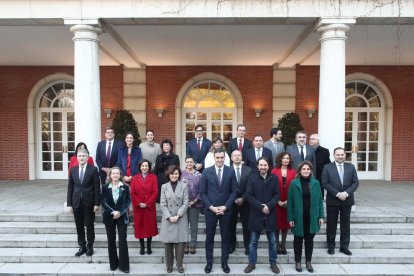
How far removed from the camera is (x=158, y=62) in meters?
11.1

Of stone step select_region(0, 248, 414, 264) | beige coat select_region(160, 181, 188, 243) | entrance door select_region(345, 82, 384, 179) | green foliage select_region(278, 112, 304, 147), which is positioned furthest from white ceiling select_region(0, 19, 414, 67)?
stone step select_region(0, 248, 414, 264)

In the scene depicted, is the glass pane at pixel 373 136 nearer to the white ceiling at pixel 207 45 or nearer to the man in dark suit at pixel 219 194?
the white ceiling at pixel 207 45

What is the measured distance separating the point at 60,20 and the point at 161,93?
5.18m

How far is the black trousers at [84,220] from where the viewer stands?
521 centimetres

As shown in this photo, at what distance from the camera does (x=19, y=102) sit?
38.8ft

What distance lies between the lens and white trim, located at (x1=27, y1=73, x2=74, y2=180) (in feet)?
38.6

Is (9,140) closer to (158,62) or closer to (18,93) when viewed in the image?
(18,93)

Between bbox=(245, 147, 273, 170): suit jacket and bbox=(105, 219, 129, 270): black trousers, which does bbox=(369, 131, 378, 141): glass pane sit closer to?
bbox=(245, 147, 273, 170): suit jacket

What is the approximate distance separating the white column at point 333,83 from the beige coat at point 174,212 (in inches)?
136

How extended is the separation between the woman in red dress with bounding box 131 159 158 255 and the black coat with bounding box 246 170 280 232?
1497mm

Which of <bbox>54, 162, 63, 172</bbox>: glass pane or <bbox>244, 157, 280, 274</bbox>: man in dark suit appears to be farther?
<bbox>54, 162, 63, 172</bbox>: glass pane

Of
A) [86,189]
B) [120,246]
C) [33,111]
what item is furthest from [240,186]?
[33,111]

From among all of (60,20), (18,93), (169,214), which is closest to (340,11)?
(169,214)

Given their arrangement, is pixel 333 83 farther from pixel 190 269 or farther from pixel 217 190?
pixel 190 269
